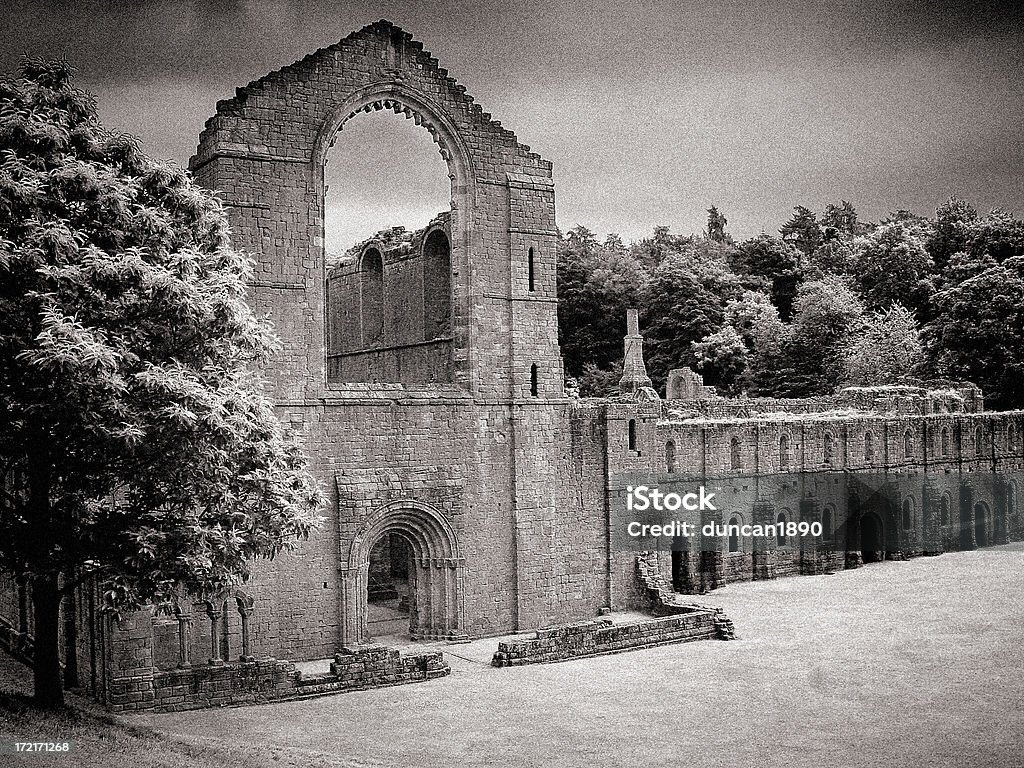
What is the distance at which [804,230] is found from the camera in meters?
81.6

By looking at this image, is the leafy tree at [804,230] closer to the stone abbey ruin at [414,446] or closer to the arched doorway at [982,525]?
the arched doorway at [982,525]

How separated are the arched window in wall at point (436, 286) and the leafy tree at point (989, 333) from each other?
30.1 meters

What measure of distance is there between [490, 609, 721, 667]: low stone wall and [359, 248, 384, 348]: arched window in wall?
36.6 feet

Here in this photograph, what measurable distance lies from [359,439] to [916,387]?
2939 centimetres

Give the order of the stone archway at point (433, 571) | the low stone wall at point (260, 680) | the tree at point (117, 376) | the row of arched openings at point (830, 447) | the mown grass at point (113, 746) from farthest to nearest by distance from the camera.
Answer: the row of arched openings at point (830, 447), the stone archway at point (433, 571), the low stone wall at point (260, 680), the tree at point (117, 376), the mown grass at point (113, 746)

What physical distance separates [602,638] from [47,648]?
10732 mm

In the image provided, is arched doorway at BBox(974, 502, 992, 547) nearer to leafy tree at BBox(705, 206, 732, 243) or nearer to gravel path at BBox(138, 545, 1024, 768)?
gravel path at BBox(138, 545, 1024, 768)

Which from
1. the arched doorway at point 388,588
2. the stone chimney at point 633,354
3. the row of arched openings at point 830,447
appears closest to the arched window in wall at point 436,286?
the arched doorway at point 388,588

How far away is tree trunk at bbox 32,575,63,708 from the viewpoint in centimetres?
1550

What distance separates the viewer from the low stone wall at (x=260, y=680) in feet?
58.0

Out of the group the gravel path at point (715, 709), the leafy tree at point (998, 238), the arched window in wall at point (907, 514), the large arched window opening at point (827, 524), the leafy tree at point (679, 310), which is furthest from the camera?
the leafy tree at point (679, 310)

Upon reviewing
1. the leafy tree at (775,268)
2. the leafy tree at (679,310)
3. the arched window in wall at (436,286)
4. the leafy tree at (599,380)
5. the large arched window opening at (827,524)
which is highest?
the leafy tree at (775,268)

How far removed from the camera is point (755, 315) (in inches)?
2467

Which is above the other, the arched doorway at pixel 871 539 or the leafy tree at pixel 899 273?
the leafy tree at pixel 899 273
